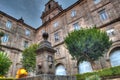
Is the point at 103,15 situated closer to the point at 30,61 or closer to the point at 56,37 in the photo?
the point at 56,37

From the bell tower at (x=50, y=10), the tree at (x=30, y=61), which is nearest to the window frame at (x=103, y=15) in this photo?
the tree at (x=30, y=61)

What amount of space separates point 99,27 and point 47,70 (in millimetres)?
13884

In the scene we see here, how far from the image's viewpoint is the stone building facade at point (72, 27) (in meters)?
16.7

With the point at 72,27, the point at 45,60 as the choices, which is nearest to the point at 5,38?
the point at 72,27

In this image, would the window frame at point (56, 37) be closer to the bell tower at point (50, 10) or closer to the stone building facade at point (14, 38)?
the bell tower at point (50, 10)

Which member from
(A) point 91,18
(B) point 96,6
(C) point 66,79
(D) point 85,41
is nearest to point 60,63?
(D) point 85,41

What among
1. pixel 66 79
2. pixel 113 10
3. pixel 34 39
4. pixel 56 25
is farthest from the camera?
pixel 34 39

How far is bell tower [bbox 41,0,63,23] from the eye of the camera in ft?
102

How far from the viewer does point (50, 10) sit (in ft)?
105

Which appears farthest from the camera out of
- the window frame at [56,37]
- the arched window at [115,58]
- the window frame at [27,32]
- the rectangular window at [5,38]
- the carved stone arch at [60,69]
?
the window frame at [27,32]

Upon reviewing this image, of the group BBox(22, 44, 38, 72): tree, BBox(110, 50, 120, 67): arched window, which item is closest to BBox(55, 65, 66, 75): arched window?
BBox(22, 44, 38, 72): tree

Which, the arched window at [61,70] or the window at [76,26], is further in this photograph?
the window at [76,26]

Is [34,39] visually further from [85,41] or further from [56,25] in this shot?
[85,41]

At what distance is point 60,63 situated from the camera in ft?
71.8
